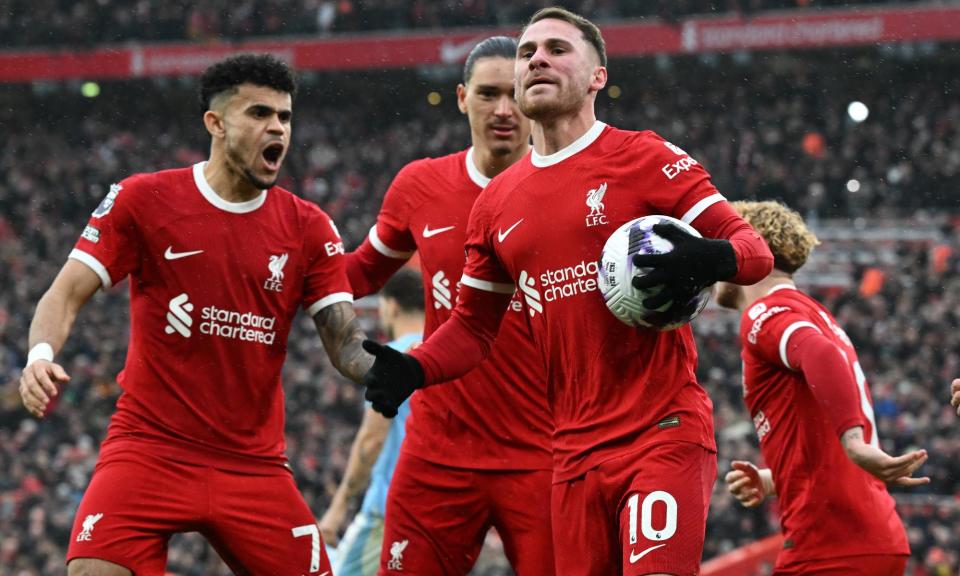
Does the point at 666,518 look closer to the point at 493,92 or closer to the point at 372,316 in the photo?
the point at 493,92

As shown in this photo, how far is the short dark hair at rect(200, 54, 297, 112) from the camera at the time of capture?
6156mm

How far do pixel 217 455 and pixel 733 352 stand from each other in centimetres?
1672

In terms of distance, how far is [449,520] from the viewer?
5609 millimetres

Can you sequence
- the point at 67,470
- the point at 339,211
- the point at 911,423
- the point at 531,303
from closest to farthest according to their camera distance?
the point at 531,303 → the point at 911,423 → the point at 67,470 → the point at 339,211

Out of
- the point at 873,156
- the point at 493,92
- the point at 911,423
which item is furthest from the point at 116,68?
the point at 493,92

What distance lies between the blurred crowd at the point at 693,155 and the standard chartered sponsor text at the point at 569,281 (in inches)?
428

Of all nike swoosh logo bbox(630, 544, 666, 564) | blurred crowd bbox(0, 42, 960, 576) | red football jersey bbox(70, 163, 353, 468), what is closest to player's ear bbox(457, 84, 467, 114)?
red football jersey bbox(70, 163, 353, 468)

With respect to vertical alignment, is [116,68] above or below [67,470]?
above

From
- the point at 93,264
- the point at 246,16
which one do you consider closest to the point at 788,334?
the point at 93,264

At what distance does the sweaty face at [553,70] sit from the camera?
499cm

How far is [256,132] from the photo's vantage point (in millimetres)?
6043

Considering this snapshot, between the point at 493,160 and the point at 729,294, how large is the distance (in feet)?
4.09

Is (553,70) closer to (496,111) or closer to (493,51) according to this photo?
(496,111)

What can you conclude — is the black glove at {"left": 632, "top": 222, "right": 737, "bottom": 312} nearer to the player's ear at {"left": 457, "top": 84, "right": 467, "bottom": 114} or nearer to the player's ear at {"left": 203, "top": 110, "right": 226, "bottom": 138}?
the player's ear at {"left": 457, "top": 84, "right": 467, "bottom": 114}
